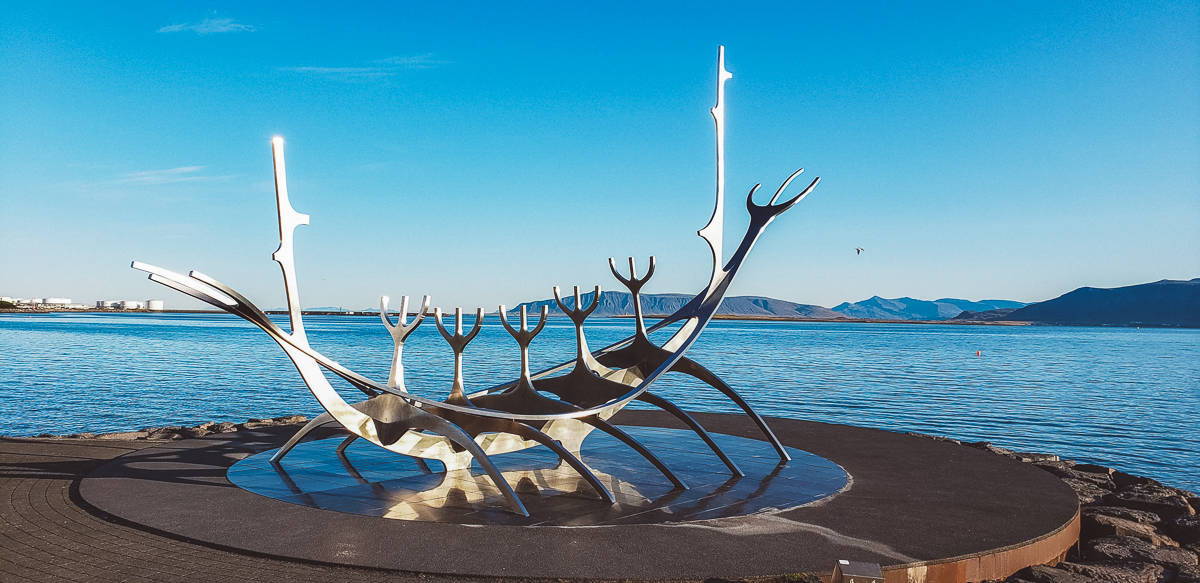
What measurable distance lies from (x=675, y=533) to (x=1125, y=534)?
20.4 feet

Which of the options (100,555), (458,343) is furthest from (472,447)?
(100,555)

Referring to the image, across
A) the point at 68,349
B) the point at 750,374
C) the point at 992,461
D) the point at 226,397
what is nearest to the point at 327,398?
the point at 992,461

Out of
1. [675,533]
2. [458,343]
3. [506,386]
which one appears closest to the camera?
[675,533]

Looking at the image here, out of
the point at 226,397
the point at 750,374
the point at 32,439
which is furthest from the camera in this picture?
the point at 750,374

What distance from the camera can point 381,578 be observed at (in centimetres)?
749

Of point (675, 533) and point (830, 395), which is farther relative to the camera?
point (830, 395)

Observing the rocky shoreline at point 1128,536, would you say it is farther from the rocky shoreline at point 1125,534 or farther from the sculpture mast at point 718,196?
the sculpture mast at point 718,196

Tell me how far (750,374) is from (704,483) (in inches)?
1455

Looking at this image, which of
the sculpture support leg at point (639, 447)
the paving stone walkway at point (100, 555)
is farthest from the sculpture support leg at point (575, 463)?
the paving stone walkway at point (100, 555)

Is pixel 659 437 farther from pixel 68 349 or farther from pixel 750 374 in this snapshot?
pixel 68 349

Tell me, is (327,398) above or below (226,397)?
above

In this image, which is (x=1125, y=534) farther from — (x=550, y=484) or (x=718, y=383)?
(x=550, y=484)

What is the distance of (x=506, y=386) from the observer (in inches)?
513

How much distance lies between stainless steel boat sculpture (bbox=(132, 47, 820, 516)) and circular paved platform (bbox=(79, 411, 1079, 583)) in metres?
1.43
